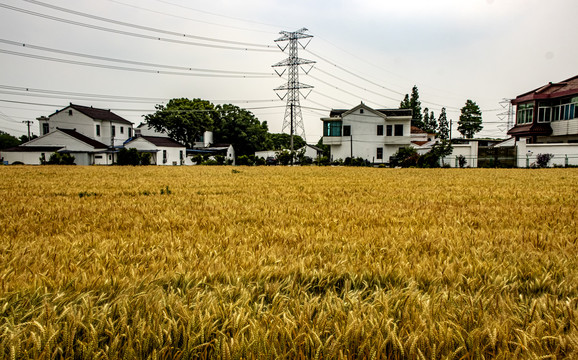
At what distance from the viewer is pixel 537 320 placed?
1366mm

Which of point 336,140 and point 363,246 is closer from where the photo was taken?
point 363,246

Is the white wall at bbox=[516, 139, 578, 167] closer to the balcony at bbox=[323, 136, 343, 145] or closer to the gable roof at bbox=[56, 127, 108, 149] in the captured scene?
the balcony at bbox=[323, 136, 343, 145]

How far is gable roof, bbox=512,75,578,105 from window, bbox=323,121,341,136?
22.7m

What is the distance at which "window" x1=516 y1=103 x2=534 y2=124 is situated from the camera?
40.0m

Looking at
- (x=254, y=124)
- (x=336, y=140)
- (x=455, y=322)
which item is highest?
(x=254, y=124)

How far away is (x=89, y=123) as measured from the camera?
56.1m

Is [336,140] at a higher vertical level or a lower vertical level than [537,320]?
higher

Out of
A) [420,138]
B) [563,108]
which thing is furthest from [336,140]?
[420,138]

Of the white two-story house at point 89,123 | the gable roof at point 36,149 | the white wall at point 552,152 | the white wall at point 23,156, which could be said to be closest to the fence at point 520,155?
the white wall at point 552,152

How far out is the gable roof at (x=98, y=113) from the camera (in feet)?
185

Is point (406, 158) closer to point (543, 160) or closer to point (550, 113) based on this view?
point (543, 160)

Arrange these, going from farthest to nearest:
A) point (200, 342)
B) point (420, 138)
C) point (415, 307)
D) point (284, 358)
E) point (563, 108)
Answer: point (420, 138)
point (563, 108)
point (415, 307)
point (200, 342)
point (284, 358)

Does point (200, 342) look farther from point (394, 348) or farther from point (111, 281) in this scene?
point (111, 281)

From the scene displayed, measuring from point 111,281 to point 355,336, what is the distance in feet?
4.25
